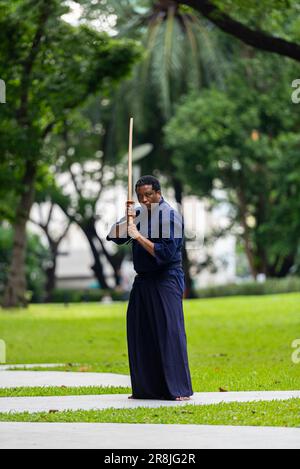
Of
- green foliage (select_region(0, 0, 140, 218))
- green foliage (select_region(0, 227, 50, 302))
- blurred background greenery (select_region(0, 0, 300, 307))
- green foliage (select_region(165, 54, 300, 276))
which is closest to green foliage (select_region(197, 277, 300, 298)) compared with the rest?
blurred background greenery (select_region(0, 0, 300, 307))

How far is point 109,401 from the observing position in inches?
443

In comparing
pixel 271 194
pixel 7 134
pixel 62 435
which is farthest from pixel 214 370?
pixel 271 194

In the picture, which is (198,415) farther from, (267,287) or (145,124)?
(145,124)

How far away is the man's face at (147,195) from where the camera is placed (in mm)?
11398

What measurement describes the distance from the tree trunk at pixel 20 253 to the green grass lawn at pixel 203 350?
1489 millimetres

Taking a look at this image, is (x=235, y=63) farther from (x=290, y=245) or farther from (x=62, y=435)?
(x=62, y=435)

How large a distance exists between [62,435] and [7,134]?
21.0 metres

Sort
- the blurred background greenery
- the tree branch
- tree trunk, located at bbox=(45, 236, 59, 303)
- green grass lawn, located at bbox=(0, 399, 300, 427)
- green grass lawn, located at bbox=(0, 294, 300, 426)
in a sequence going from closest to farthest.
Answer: green grass lawn, located at bbox=(0, 399, 300, 427) → green grass lawn, located at bbox=(0, 294, 300, 426) → the tree branch → the blurred background greenery → tree trunk, located at bbox=(45, 236, 59, 303)

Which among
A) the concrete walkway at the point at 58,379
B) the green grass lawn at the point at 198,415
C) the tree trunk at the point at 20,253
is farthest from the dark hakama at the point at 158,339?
the tree trunk at the point at 20,253

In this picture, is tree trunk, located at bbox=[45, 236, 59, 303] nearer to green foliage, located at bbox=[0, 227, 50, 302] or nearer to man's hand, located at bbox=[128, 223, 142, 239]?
green foliage, located at bbox=[0, 227, 50, 302]

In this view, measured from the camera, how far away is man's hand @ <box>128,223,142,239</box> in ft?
36.4

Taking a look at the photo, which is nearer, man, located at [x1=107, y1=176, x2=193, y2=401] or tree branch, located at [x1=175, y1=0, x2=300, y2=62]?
man, located at [x1=107, y1=176, x2=193, y2=401]

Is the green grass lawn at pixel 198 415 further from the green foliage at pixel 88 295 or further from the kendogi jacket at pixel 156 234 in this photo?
the green foliage at pixel 88 295

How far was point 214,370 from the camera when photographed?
49.4ft
